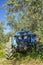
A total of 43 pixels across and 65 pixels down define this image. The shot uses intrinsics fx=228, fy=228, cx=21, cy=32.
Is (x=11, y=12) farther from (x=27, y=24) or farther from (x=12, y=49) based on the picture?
(x=12, y=49)

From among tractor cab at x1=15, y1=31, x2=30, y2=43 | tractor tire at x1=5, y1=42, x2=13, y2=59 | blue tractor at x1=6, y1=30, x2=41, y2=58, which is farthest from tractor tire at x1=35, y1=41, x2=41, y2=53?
Answer: tractor tire at x1=5, y1=42, x2=13, y2=59

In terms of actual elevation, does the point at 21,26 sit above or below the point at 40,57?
above

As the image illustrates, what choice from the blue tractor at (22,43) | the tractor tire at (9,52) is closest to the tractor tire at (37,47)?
the blue tractor at (22,43)

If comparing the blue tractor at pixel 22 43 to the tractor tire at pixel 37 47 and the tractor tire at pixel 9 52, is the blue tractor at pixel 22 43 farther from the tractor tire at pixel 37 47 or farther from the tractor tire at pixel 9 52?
the tractor tire at pixel 9 52

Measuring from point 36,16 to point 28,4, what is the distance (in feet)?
2.87

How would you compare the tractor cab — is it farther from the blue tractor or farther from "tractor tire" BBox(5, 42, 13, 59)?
"tractor tire" BBox(5, 42, 13, 59)

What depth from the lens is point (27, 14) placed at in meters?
13.6

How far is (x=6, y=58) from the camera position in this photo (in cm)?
1506

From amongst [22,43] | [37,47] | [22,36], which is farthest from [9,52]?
[37,47]

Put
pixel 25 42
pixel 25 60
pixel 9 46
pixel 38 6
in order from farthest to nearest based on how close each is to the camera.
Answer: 1. pixel 25 42
2. pixel 9 46
3. pixel 25 60
4. pixel 38 6

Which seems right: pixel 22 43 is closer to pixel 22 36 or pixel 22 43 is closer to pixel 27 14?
pixel 22 36

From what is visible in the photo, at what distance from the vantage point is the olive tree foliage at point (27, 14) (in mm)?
13289

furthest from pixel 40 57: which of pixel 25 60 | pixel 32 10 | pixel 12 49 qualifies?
pixel 32 10

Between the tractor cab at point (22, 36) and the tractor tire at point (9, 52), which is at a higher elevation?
the tractor cab at point (22, 36)
